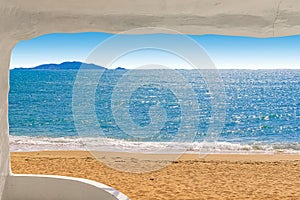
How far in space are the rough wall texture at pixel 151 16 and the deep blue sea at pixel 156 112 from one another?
954 cm

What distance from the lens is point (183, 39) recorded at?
2.99 meters

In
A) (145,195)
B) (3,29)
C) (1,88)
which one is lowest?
(145,195)

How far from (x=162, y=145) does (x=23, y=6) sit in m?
11.4

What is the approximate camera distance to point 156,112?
23.0 m

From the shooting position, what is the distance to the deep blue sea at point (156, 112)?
14.3m

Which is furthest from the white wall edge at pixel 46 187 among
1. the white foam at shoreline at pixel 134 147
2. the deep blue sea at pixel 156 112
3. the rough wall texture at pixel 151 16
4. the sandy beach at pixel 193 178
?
the deep blue sea at pixel 156 112

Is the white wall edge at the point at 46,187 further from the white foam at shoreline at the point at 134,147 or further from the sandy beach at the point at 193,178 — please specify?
the white foam at shoreline at the point at 134,147

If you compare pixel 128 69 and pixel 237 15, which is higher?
pixel 128 69

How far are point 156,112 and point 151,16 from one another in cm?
2085

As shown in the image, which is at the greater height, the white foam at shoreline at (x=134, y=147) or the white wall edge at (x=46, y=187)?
the white foam at shoreline at (x=134, y=147)

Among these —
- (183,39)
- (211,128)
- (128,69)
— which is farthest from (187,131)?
(183,39)

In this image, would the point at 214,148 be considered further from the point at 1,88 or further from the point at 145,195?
the point at 1,88

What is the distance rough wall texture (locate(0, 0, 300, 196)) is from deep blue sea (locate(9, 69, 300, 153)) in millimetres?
9537

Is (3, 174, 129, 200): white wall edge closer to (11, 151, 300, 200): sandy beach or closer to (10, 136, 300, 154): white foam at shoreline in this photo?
(11, 151, 300, 200): sandy beach
